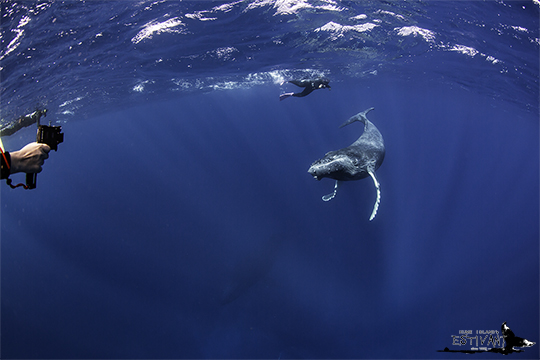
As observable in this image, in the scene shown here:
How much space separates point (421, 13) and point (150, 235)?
32636 mm

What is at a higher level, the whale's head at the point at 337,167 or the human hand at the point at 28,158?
the human hand at the point at 28,158

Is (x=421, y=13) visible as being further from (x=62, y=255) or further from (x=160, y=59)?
(x=62, y=255)

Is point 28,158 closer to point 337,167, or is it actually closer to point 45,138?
point 45,138

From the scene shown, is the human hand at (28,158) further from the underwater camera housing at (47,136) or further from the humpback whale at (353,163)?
the humpback whale at (353,163)

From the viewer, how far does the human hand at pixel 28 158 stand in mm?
2635

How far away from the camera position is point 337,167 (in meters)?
4.43

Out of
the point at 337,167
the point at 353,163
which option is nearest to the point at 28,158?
the point at 337,167

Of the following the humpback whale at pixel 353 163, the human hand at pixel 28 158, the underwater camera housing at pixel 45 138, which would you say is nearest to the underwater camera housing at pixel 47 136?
the underwater camera housing at pixel 45 138

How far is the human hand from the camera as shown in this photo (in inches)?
104

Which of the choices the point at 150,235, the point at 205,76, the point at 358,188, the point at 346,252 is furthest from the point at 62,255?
the point at 358,188

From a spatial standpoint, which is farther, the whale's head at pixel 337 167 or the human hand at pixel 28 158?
the whale's head at pixel 337 167

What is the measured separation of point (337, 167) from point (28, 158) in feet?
14.4

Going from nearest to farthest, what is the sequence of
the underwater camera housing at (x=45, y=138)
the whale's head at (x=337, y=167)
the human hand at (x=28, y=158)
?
the human hand at (x=28, y=158) < the underwater camera housing at (x=45, y=138) < the whale's head at (x=337, y=167)

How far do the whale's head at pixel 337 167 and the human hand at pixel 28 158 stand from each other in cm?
377
